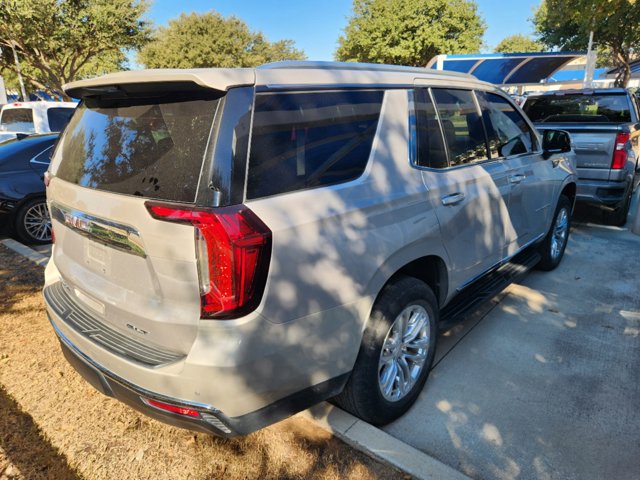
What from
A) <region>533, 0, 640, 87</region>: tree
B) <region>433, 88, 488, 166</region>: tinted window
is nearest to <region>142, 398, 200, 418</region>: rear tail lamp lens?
<region>433, 88, 488, 166</region>: tinted window

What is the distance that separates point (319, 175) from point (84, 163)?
1204mm

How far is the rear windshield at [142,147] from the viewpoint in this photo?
1.81m

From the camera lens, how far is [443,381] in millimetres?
3014

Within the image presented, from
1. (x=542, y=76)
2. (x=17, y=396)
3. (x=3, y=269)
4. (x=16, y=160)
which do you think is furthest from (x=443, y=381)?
(x=542, y=76)

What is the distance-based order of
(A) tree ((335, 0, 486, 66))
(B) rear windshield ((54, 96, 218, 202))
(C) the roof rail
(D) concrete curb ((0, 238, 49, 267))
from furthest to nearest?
1. (A) tree ((335, 0, 486, 66))
2. (D) concrete curb ((0, 238, 49, 267))
3. (C) the roof rail
4. (B) rear windshield ((54, 96, 218, 202))

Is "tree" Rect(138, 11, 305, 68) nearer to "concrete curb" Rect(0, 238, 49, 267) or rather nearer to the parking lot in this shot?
"concrete curb" Rect(0, 238, 49, 267)

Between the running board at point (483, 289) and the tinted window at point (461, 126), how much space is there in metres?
0.94

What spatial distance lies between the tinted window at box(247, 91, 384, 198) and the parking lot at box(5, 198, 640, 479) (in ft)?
4.93

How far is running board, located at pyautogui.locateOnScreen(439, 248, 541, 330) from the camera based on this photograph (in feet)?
10.1

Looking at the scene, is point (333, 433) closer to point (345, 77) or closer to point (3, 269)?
point (345, 77)

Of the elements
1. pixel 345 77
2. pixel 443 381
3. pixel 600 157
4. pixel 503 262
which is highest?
pixel 345 77

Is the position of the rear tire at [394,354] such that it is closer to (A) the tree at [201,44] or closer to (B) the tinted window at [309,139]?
(B) the tinted window at [309,139]

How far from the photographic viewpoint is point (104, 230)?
79.6 inches

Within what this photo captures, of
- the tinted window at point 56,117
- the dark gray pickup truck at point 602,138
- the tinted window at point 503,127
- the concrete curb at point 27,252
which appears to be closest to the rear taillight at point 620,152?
the dark gray pickup truck at point 602,138
